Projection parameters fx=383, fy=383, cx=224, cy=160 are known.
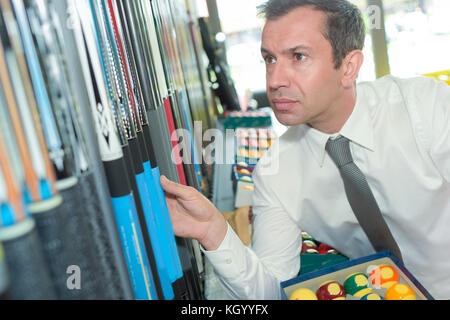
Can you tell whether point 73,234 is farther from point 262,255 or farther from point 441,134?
point 441,134

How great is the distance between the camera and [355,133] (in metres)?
1.37

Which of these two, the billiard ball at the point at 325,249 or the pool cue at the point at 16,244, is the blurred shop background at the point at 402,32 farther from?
the pool cue at the point at 16,244

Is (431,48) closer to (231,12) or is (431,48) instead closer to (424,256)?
(231,12)

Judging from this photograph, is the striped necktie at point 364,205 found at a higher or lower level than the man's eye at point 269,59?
lower

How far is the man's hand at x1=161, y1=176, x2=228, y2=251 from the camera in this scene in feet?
2.90

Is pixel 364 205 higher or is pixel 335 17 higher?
pixel 335 17

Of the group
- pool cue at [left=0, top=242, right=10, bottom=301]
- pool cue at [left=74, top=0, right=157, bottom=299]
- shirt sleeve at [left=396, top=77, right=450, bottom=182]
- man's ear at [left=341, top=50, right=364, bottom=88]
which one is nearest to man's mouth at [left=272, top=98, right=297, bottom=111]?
man's ear at [left=341, top=50, right=364, bottom=88]

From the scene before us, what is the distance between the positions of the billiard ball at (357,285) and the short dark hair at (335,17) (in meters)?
0.76

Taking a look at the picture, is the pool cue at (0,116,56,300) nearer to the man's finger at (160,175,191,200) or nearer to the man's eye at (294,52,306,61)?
the man's finger at (160,175,191,200)

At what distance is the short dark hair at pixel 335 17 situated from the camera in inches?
52.4

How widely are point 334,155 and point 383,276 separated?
51 centimetres

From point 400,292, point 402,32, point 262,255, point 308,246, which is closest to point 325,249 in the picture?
point 308,246

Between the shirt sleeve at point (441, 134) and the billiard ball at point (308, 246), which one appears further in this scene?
the billiard ball at point (308, 246)

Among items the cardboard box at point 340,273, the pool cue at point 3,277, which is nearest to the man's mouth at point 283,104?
the cardboard box at point 340,273
